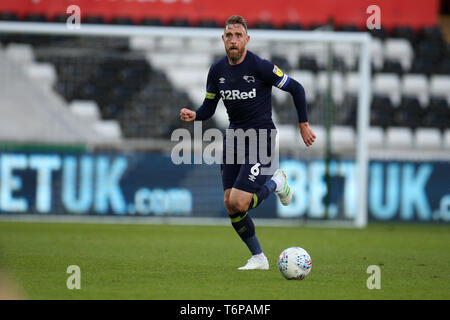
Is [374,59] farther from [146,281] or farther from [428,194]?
[146,281]

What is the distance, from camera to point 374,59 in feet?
61.7

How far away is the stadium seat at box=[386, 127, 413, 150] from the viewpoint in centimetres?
1692

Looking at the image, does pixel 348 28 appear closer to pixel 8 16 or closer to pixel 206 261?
pixel 8 16

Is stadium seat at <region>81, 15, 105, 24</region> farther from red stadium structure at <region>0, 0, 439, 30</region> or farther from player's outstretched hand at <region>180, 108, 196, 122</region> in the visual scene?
player's outstretched hand at <region>180, 108, 196, 122</region>

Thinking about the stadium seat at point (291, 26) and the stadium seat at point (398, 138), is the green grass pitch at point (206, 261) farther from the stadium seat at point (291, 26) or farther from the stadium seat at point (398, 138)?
the stadium seat at point (291, 26)

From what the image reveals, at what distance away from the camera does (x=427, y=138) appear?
17.1 m

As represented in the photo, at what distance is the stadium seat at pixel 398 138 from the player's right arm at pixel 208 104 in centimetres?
960

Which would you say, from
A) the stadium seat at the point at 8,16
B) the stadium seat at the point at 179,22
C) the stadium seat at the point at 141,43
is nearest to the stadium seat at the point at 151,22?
the stadium seat at the point at 179,22

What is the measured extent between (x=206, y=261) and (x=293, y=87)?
1999 mm

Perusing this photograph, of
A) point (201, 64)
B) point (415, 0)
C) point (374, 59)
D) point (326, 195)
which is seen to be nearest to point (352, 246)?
point (326, 195)

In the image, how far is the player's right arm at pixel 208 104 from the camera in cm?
760

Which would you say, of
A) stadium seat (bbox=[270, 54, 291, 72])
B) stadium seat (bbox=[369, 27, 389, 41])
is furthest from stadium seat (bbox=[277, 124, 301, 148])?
stadium seat (bbox=[369, 27, 389, 41])

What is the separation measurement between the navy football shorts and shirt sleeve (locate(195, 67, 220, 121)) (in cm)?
42

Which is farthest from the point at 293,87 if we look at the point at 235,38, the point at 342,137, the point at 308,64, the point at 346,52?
the point at 342,137
